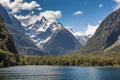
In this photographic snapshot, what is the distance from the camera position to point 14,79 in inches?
5797

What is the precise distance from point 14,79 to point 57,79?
21.1 meters

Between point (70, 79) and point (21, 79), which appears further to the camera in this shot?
point (70, 79)

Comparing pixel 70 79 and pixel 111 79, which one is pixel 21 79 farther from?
pixel 111 79

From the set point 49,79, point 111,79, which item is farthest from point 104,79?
point 49,79

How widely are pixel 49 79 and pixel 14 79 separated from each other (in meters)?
17.2

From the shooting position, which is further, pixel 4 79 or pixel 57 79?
pixel 57 79

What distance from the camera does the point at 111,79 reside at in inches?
6225

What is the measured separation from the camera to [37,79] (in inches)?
5955

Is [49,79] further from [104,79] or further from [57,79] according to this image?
[104,79]

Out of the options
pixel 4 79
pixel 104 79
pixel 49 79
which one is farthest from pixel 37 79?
pixel 104 79

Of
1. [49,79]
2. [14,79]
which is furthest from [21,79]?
[49,79]

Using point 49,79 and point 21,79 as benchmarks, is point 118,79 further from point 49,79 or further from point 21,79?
point 21,79

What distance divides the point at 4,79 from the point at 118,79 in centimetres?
5446

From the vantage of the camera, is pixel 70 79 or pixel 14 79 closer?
pixel 14 79
